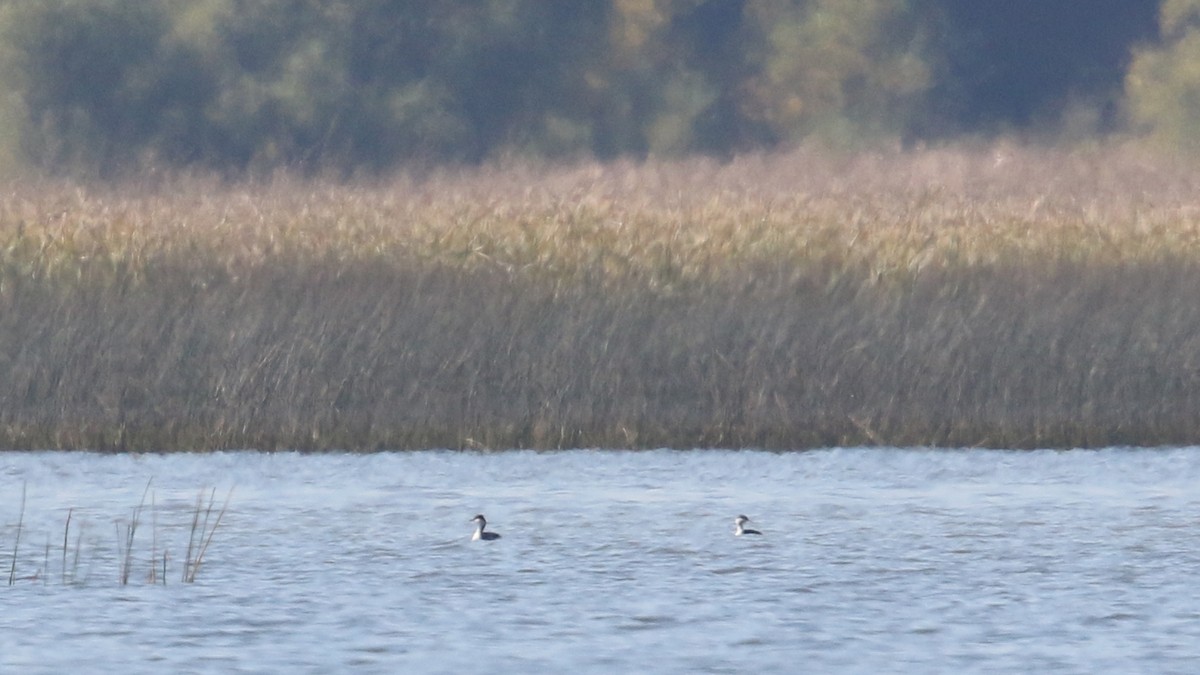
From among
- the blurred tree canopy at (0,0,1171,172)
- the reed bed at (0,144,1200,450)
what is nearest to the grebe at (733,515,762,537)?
the reed bed at (0,144,1200,450)

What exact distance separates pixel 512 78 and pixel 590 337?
976 inches

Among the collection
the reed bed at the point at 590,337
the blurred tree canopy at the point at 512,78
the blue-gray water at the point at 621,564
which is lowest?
the blue-gray water at the point at 621,564

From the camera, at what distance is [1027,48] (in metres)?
43.4

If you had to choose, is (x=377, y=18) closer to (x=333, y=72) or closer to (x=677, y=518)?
(x=333, y=72)

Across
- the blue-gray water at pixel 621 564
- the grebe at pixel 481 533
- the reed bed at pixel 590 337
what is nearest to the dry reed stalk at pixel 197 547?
the blue-gray water at pixel 621 564

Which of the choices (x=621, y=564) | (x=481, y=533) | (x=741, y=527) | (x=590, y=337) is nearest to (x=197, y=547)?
(x=481, y=533)

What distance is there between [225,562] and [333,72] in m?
27.1

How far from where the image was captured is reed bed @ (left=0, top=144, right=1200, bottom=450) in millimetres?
14250

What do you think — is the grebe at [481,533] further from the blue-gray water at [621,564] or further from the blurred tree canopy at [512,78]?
the blurred tree canopy at [512,78]

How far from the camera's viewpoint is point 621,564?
10.9 metres

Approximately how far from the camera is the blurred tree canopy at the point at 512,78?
3691 centimetres

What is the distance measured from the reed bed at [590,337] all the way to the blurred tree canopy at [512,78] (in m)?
18.6

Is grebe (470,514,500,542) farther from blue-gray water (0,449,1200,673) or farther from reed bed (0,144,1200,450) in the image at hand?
reed bed (0,144,1200,450)

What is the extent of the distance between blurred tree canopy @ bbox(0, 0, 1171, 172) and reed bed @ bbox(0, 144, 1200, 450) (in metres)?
18.6
